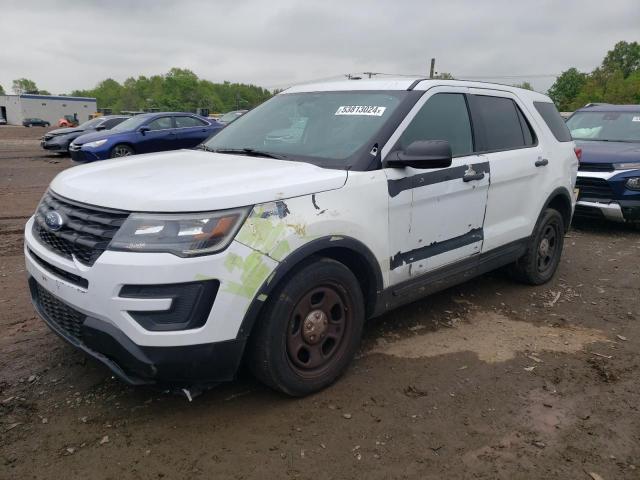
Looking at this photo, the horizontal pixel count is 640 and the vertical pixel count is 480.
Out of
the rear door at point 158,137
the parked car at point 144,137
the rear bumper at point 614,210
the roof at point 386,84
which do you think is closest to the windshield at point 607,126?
the rear bumper at point 614,210

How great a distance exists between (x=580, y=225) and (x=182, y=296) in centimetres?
757

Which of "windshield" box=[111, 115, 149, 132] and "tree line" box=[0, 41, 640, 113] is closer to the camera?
"windshield" box=[111, 115, 149, 132]

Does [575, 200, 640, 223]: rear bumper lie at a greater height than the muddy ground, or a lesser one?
greater

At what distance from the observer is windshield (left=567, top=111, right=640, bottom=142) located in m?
8.42

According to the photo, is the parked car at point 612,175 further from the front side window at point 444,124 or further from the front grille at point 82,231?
the front grille at point 82,231

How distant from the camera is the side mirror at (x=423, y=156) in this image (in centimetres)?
321

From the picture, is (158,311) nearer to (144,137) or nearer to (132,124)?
(144,137)

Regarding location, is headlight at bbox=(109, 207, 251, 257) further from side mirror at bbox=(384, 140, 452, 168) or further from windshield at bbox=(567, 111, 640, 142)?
windshield at bbox=(567, 111, 640, 142)

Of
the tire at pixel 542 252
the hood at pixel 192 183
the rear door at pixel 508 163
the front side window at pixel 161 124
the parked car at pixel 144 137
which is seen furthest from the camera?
the front side window at pixel 161 124

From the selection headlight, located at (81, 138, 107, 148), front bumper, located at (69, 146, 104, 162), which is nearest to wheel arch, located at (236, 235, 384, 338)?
front bumper, located at (69, 146, 104, 162)

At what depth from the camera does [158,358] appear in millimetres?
2541

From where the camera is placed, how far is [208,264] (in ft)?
8.21

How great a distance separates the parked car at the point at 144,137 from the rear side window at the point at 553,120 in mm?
10050

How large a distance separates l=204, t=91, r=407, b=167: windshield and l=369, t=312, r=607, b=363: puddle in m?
1.47
